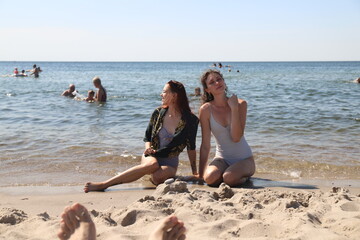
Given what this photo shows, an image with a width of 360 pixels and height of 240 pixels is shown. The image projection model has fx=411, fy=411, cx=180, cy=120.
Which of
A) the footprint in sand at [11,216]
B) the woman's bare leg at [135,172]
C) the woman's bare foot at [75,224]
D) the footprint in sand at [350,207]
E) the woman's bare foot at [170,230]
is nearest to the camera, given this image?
the woman's bare foot at [170,230]

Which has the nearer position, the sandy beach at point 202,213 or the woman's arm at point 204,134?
the sandy beach at point 202,213

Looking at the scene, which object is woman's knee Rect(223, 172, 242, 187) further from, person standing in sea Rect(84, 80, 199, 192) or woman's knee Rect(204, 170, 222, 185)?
person standing in sea Rect(84, 80, 199, 192)

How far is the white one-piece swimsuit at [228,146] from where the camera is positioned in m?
5.10

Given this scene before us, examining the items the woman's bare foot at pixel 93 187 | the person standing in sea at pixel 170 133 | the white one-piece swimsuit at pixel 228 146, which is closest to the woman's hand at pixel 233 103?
the white one-piece swimsuit at pixel 228 146

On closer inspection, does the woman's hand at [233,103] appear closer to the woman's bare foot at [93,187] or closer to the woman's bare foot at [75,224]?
the woman's bare foot at [93,187]

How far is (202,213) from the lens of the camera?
3.39 metres

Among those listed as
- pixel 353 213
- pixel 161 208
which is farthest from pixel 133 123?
pixel 353 213

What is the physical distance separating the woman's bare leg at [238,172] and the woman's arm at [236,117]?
31 centimetres

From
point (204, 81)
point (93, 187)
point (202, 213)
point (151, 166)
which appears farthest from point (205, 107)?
point (202, 213)

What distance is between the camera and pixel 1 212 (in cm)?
346

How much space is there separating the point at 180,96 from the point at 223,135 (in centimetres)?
73

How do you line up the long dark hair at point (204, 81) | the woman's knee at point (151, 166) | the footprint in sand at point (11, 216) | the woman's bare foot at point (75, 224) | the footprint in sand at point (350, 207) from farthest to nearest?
the long dark hair at point (204, 81) → the woman's knee at point (151, 166) → the footprint in sand at point (350, 207) → the footprint in sand at point (11, 216) → the woman's bare foot at point (75, 224)

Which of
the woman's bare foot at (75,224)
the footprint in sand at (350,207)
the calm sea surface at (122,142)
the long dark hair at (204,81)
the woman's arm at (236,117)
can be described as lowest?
the calm sea surface at (122,142)

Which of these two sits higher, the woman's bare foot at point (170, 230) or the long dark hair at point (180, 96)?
the long dark hair at point (180, 96)
